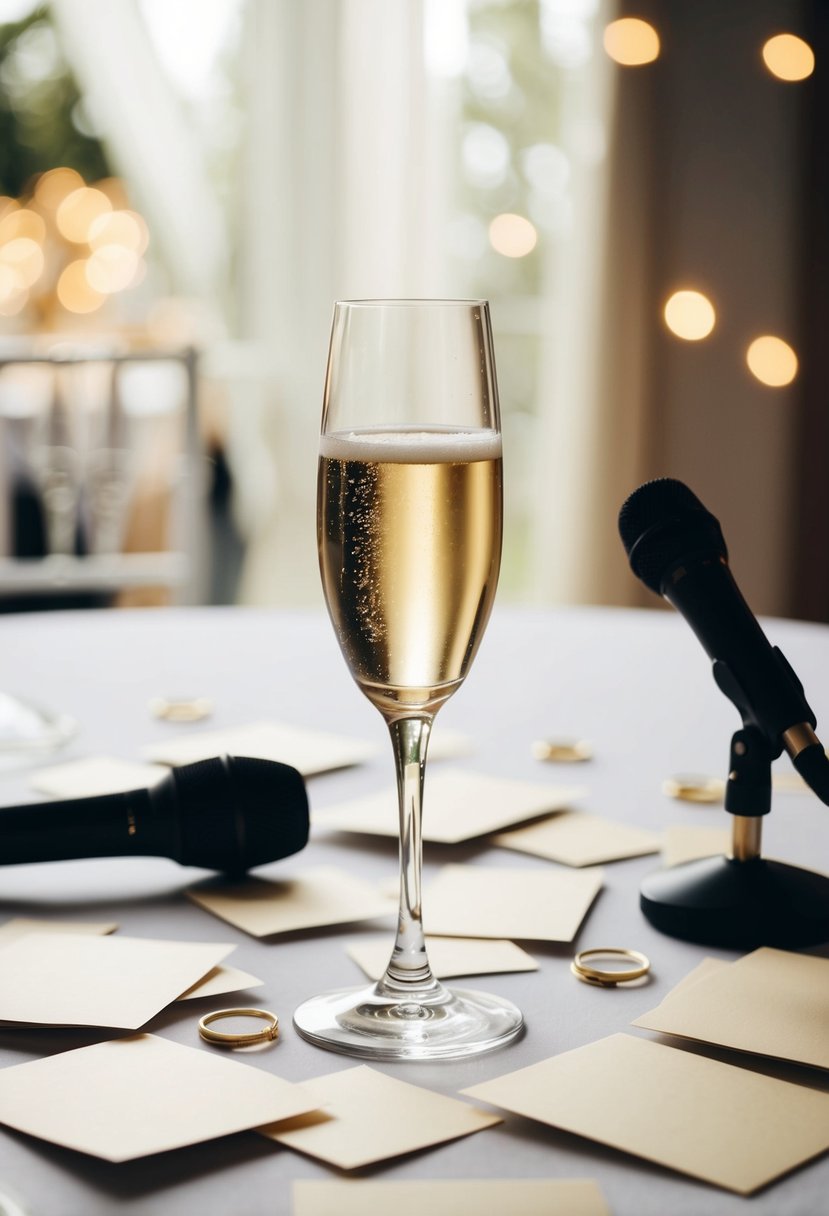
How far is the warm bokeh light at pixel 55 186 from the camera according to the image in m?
6.63

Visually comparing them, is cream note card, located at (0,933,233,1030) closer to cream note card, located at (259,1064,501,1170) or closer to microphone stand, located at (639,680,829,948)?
cream note card, located at (259,1064,501,1170)

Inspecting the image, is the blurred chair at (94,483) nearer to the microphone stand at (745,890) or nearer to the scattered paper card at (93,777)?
the scattered paper card at (93,777)

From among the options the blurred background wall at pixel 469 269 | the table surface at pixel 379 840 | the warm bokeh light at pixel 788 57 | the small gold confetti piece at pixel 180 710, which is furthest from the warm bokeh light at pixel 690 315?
the small gold confetti piece at pixel 180 710

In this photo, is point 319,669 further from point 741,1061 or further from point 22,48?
point 22,48

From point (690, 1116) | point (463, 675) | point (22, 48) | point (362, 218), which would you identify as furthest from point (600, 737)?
point (22, 48)

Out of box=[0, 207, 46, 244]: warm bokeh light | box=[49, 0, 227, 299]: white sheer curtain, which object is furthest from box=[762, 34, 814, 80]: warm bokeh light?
box=[0, 207, 46, 244]: warm bokeh light

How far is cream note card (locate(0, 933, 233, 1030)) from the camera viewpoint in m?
0.55

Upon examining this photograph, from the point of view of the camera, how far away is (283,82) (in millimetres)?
4047

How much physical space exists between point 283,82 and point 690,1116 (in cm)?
397

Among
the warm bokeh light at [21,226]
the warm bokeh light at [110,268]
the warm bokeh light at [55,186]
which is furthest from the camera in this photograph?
the warm bokeh light at [55,186]

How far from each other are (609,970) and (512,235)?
3.84 m

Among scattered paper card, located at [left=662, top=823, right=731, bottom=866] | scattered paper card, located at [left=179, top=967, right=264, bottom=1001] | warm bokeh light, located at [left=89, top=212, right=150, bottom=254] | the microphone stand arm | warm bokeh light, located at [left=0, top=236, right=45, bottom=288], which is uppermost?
warm bokeh light, located at [left=89, top=212, right=150, bottom=254]

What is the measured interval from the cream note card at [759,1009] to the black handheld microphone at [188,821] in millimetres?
231

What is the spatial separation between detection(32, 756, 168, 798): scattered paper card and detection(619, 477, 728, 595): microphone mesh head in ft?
1.15
